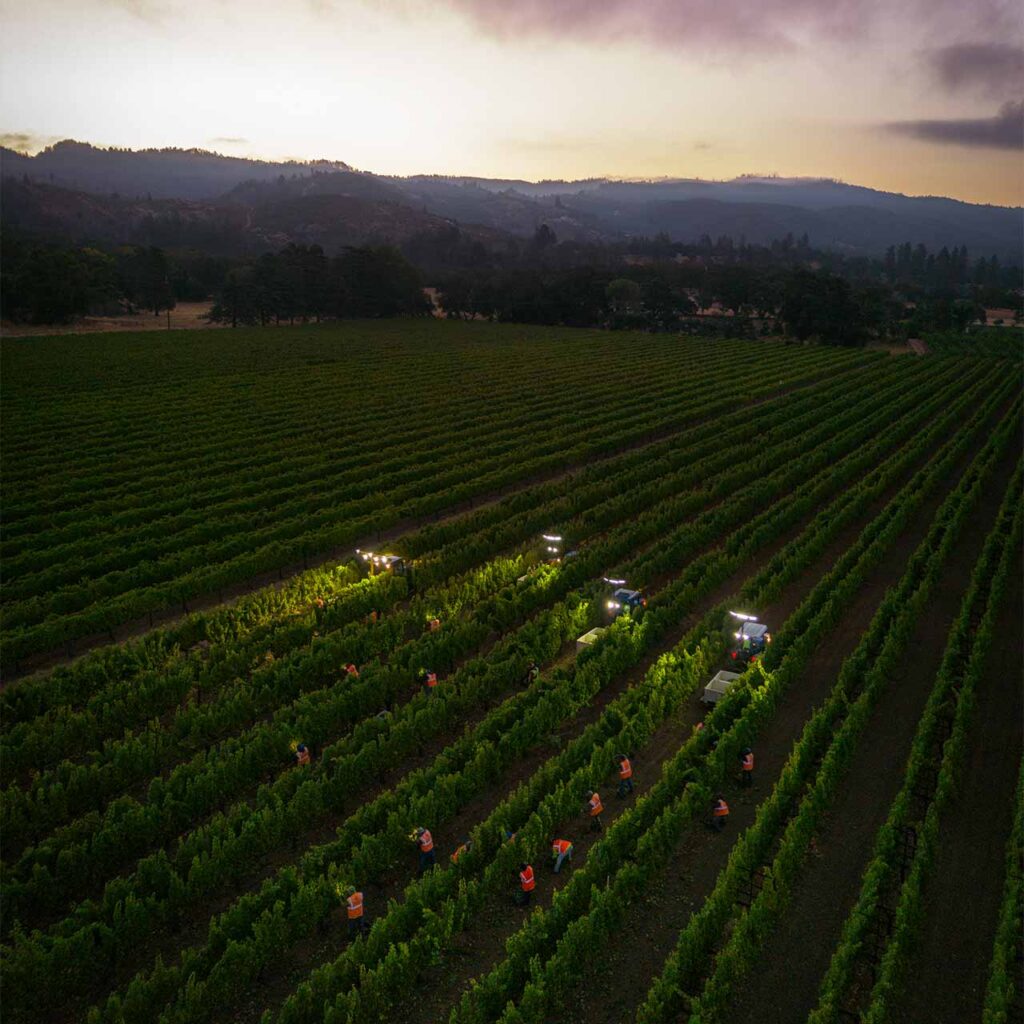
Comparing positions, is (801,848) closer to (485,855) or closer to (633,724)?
(633,724)

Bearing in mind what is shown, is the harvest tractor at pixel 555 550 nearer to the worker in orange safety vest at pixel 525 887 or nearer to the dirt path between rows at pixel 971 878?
the dirt path between rows at pixel 971 878

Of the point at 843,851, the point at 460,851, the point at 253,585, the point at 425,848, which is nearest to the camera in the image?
the point at 460,851

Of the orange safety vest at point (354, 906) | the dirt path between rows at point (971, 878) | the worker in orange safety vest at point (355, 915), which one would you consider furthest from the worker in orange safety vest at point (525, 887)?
the dirt path between rows at point (971, 878)

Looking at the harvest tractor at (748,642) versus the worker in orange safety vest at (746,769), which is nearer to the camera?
the worker in orange safety vest at (746,769)

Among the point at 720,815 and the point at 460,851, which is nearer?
the point at 460,851

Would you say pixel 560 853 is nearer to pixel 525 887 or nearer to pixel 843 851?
pixel 525 887

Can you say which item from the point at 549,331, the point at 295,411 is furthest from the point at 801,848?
the point at 549,331

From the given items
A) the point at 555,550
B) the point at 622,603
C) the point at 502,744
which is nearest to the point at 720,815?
the point at 502,744
